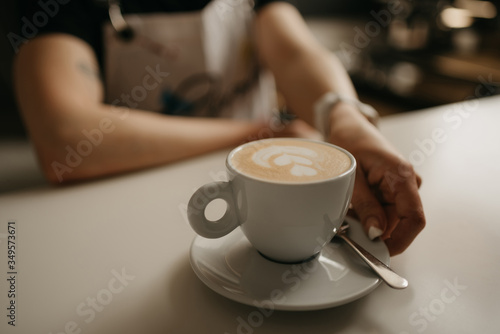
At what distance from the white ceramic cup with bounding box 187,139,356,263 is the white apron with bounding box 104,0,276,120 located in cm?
77

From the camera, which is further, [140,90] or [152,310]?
[140,90]

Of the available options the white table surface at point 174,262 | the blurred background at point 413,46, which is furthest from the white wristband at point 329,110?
the blurred background at point 413,46

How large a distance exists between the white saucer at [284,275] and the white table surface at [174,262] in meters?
0.02

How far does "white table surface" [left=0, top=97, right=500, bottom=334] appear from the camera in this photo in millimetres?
371

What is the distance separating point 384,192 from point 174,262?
0.28m

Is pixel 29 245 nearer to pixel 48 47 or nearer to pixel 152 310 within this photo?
pixel 152 310

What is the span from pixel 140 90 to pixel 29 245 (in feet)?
2.23

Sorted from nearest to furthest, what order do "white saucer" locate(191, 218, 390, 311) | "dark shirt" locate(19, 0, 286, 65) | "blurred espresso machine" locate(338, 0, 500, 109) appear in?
"white saucer" locate(191, 218, 390, 311) < "dark shirt" locate(19, 0, 286, 65) < "blurred espresso machine" locate(338, 0, 500, 109)

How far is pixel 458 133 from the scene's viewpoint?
80 cm

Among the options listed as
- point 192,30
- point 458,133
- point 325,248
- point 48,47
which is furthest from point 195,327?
point 192,30

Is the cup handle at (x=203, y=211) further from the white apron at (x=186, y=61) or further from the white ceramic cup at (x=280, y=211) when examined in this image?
the white apron at (x=186, y=61)

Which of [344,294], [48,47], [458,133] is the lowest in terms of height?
[458,133]
